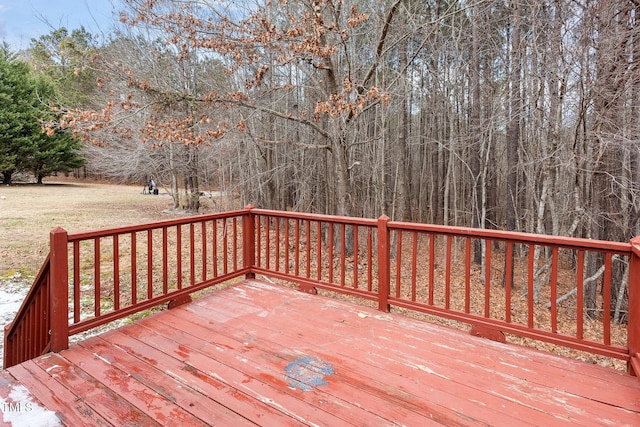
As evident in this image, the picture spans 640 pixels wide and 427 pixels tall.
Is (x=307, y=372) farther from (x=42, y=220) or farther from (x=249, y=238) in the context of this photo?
(x=42, y=220)

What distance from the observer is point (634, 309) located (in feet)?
6.64

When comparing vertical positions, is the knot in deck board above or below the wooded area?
below

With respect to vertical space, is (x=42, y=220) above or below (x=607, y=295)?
above

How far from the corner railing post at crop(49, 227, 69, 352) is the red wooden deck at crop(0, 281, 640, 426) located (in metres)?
0.12

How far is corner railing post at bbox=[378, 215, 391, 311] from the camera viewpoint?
3014mm

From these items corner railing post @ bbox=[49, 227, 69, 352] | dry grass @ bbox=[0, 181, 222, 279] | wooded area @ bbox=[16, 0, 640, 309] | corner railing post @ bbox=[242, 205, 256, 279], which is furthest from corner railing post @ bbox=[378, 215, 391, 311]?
dry grass @ bbox=[0, 181, 222, 279]

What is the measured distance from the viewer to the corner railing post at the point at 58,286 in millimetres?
2307

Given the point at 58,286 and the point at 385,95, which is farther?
the point at 385,95

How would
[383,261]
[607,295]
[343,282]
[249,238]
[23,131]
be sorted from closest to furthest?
[607,295], [383,261], [343,282], [249,238], [23,131]

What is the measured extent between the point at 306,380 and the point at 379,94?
3.82 metres

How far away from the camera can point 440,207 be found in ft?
34.2

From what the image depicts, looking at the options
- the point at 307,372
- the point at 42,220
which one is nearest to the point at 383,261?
the point at 307,372

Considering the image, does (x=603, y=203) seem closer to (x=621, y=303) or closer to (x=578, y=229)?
(x=578, y=229)

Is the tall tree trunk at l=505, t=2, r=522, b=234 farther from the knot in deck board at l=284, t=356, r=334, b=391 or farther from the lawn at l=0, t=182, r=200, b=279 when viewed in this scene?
the lawn at l=0, t=182, r=200, b=279
